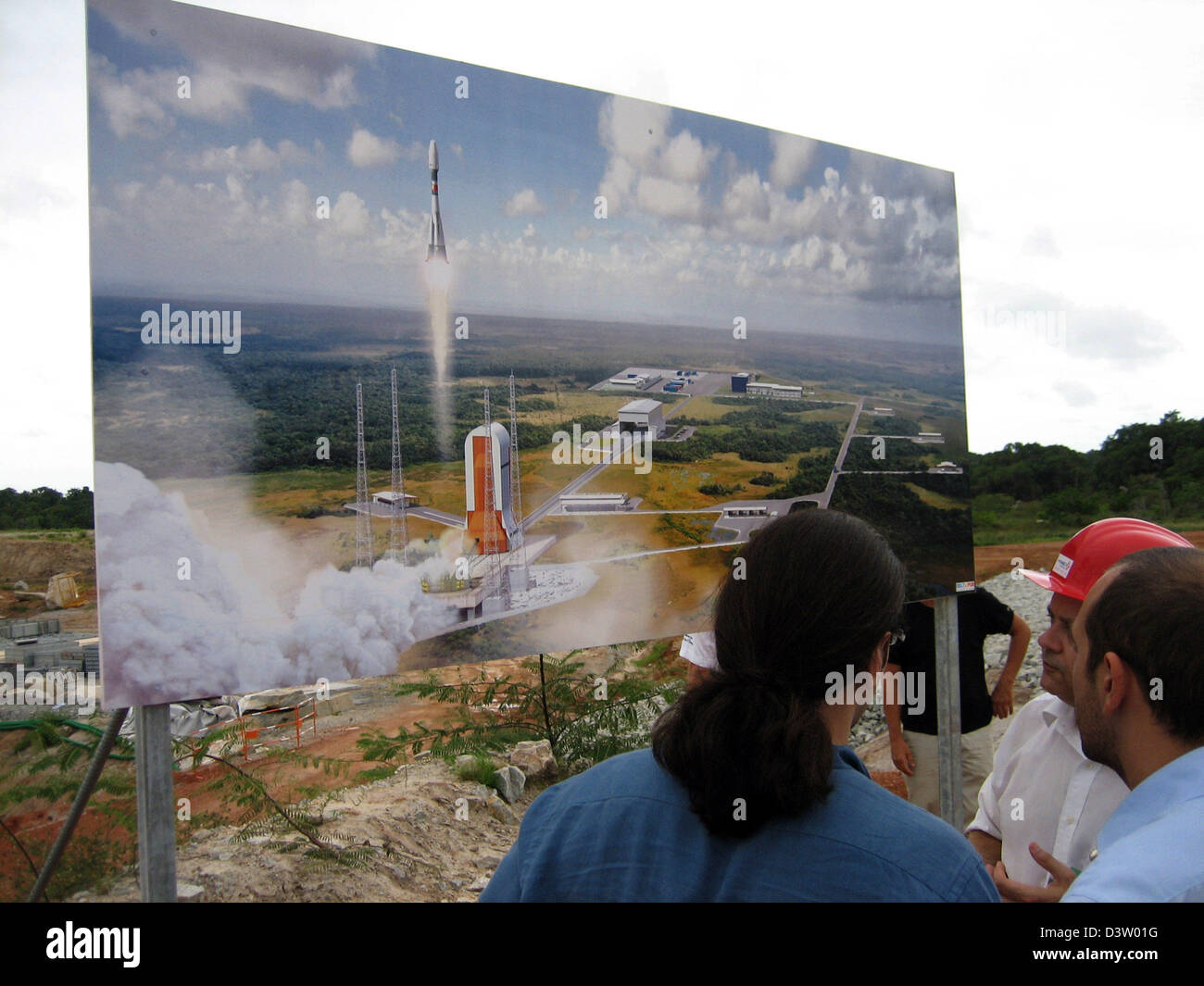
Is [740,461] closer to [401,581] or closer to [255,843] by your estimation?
[401,581]

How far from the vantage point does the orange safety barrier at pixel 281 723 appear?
7031 mm

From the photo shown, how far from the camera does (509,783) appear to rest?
19.1 ft

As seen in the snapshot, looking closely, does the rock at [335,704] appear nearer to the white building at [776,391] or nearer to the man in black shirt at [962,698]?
the man in black shirt at [962,698]

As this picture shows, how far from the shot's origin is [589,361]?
121 inches

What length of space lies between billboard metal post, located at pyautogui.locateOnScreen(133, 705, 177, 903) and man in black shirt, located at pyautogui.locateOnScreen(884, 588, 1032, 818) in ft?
10.3

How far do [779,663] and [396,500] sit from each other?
5.64ft

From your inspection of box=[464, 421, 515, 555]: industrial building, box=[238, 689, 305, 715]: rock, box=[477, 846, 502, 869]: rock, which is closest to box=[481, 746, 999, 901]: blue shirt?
box=[464, 421, 515, 555]: industrial building

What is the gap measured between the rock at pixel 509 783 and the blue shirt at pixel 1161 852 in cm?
508

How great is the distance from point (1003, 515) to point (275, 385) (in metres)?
20.8

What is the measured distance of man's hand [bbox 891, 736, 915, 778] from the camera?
4.08 meters

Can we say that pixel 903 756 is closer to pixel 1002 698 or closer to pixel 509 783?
pixel 1002 698

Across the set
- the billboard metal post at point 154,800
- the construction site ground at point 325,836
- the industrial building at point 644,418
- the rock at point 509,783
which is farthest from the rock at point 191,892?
the industrial building at point 644,418

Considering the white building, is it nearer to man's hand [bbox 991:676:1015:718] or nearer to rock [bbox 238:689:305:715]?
man's hand [bbox 991:676:1015:718]

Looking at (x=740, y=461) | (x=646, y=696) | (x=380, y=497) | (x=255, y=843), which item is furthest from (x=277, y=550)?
(x=646, y=696)
